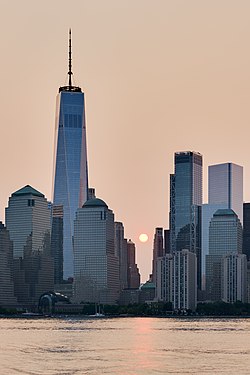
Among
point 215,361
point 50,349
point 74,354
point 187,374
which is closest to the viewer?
point 187,374

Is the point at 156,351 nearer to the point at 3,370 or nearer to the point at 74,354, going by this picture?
the point at 74,354

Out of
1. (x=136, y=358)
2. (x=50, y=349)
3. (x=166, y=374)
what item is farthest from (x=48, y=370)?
(x=50, y=349)

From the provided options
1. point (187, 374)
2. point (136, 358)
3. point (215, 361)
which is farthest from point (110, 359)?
point (187, 374)

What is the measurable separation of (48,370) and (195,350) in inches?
2066

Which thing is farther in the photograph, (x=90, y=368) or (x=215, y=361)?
(x=215, y=361)

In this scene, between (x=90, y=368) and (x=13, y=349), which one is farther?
(x=13, y=349)

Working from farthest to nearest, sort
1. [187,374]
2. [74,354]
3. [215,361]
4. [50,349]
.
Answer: [50,349], [74,354], [215,361], [187,374]

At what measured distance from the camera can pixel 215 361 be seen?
6801 inches

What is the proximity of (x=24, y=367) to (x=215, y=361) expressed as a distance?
32.8 metres

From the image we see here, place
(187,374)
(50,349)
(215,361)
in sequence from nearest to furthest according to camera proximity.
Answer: (187,374) → (215,361) → (50,349)

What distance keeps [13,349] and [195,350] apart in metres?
Answer: 33.7

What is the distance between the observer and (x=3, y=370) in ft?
505

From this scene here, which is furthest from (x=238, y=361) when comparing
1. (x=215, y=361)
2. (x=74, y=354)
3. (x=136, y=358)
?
(x=74, y=354)

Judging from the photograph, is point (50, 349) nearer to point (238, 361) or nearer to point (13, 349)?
point (13, 349)
